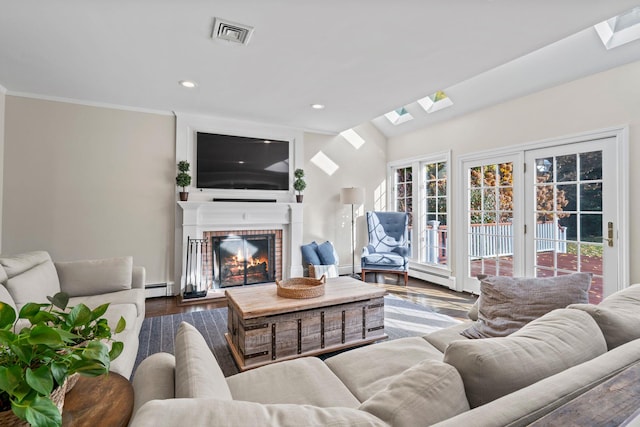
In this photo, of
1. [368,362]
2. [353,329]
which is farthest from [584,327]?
[353,329]

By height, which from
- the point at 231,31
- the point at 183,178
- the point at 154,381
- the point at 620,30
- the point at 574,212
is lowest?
the point at 154,381

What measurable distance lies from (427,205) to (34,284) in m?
4.74

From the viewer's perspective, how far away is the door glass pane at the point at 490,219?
3.75 m

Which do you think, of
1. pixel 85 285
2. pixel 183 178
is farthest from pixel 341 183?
pixel 85 285

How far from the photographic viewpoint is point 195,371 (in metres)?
0.91

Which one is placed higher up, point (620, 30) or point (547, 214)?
point (620, 30)

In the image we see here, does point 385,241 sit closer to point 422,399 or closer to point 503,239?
point 503,239

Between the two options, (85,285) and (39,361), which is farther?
(85,285)

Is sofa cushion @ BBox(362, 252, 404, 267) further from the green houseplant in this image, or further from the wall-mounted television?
the green houseplant

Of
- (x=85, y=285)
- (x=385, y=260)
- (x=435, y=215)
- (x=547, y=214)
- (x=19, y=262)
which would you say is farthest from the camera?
(x=435, y=215)

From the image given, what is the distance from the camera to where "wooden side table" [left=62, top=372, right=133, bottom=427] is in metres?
0.87

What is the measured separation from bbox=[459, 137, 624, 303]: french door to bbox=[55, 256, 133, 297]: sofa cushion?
4069 mm

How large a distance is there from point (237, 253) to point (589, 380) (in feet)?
13.5

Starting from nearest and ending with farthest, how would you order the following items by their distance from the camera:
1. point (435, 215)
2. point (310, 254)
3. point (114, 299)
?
point (114, 299)
point (310, 254)
point (435, 215)
